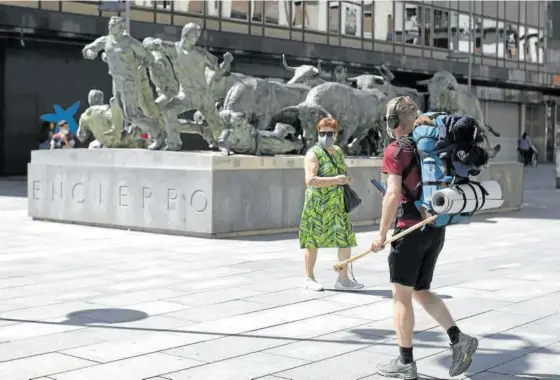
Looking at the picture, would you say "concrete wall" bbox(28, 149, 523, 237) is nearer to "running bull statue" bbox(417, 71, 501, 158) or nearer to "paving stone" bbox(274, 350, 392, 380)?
"running bull statue" bbox(417, 71, 501, 158)

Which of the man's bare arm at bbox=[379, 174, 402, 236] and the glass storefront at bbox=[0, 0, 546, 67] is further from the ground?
the glass storefront at bbox=[0, 0, 546, 67]

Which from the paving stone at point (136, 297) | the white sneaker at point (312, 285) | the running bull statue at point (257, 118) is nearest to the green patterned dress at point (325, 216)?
the white sneaker at point (312, 285)

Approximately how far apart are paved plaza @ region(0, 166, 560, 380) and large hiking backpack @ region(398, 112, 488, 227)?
127 centimetres

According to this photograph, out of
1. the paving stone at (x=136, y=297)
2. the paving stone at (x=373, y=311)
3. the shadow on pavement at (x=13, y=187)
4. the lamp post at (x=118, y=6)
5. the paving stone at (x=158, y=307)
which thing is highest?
the lamp post at (x=118, y=6)

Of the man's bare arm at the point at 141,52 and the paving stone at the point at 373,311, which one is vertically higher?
the man's bare arm at the point at 141,52

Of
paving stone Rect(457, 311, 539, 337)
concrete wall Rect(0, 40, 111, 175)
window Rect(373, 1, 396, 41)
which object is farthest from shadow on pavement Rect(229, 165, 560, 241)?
concrete wall Rect(0, 40, 111, 175)

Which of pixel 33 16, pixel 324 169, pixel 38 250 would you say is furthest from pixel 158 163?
pixel 33 16

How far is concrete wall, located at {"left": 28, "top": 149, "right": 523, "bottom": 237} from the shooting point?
1443cm

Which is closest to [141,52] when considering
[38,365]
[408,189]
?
[38,365]

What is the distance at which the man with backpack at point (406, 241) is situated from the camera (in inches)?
235

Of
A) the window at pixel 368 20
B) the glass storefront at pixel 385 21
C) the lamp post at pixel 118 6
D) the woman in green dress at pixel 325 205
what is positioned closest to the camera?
the woman in green dress at pixel 325 205

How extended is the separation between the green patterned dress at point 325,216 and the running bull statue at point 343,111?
7939 mm

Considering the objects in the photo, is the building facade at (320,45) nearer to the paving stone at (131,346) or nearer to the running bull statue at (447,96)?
the running bull statue at (447,96)

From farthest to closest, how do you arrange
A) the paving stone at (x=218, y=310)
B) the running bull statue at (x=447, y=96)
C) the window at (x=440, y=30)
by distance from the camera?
the window at (x=440, y=30)
the running bull statue at (x=447, y=96)
the paving stone at (x=218, y=310)
